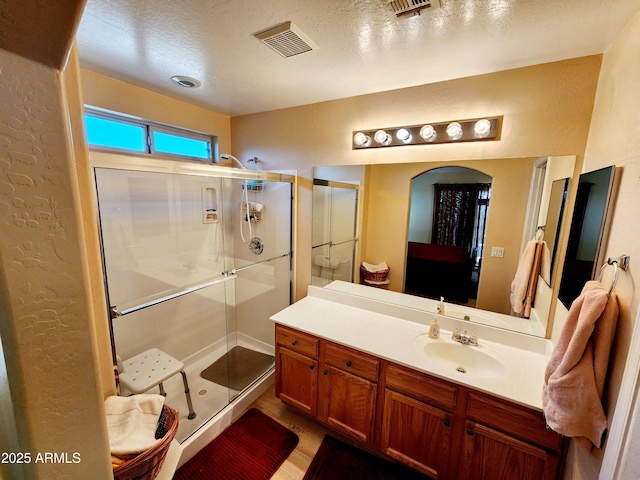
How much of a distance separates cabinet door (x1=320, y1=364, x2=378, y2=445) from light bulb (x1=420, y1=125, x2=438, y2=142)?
163 cm

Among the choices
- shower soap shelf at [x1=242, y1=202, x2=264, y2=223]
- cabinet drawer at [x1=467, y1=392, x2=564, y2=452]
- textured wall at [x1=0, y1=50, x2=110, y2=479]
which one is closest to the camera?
textured wall at [x1=0, y1=50, x2=110, y2=479]

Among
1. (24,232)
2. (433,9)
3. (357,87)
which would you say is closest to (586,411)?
(433,9)

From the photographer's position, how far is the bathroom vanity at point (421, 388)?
131 cm

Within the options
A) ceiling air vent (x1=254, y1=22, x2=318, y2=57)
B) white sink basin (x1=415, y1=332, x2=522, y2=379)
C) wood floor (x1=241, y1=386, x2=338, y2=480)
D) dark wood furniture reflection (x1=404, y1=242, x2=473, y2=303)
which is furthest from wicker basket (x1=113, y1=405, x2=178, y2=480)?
ceiling air vent (x1=254, y1=22, x2=318, y2=57)

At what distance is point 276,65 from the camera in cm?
159

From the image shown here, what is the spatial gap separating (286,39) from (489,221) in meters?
1.62

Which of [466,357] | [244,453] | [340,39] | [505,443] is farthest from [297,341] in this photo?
[340,39]

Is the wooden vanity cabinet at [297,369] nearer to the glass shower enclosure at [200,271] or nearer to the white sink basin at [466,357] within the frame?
the glass shower enclosure at [200,271]

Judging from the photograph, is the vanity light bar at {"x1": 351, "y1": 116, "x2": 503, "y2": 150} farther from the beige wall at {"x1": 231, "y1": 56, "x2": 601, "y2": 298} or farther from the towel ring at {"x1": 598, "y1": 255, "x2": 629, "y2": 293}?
the towel ring at {"x1": 598, "y1": 255, "x2": 629, "y2": 293}

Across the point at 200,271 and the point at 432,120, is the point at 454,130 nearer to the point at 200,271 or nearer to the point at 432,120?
the point at 432,120

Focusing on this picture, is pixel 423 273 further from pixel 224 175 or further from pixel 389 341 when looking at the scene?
pixel 224 175

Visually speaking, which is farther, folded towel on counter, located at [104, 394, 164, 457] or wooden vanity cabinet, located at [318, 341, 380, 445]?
wooden vanity cabinet, located at [318, 341, 380, 445]

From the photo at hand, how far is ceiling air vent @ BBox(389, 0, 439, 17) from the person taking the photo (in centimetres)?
105

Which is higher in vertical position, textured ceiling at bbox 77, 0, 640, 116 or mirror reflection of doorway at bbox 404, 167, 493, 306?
textured ceiling at bbox 77, 0, 640, 116
